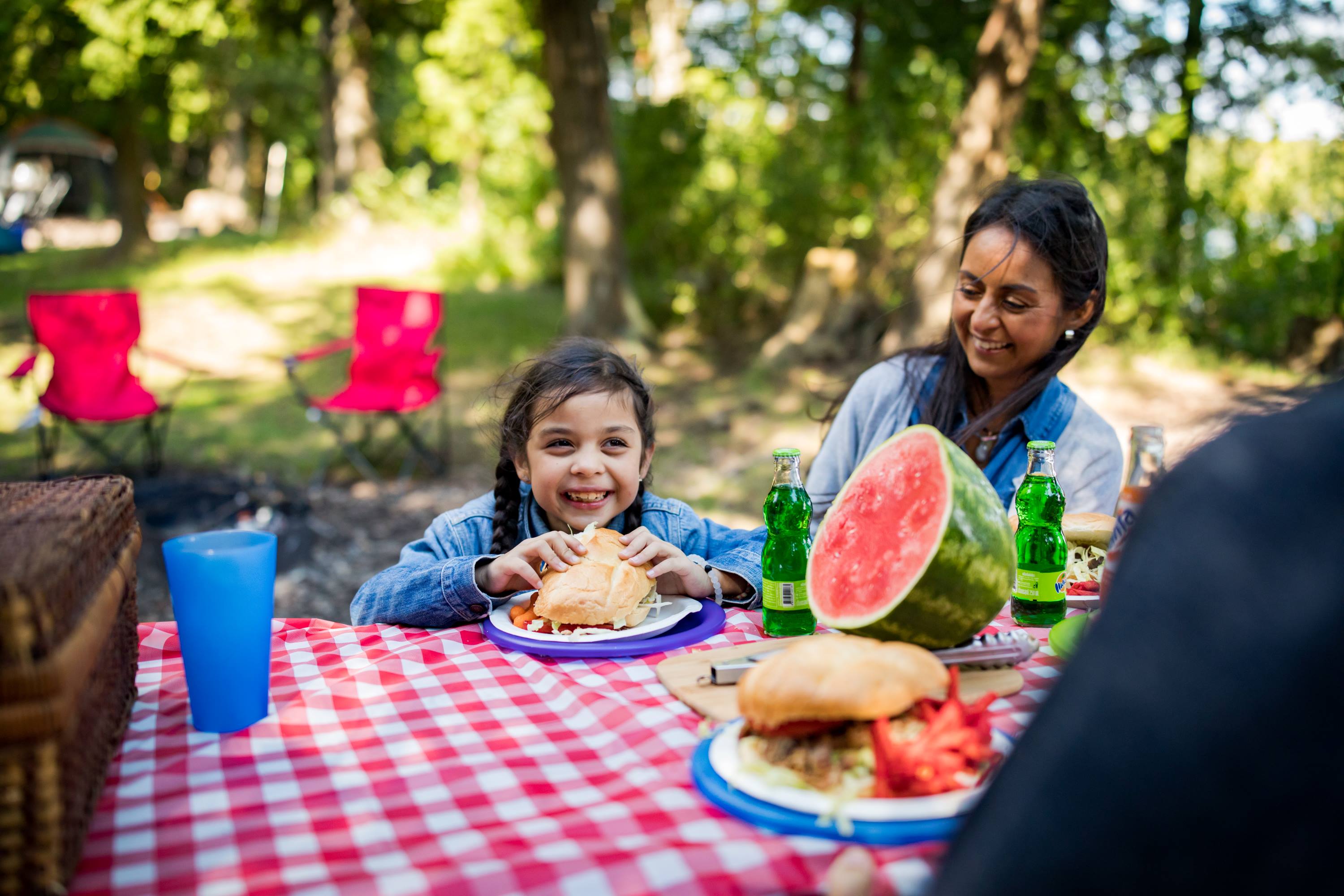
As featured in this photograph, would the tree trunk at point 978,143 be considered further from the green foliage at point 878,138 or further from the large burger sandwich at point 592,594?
the large burger sandwich at point 592,594

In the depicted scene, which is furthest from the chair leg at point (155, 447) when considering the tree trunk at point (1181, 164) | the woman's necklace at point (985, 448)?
the tree trunk at point (1181, 164)

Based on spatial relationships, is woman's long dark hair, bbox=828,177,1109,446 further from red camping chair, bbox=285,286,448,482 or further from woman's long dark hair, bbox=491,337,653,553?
red camping chair, bbox=285,286,448,482

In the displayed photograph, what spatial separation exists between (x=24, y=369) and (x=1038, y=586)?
7212 mm

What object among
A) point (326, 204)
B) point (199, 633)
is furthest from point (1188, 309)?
point (326, 204)

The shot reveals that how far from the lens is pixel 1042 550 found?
208 cm

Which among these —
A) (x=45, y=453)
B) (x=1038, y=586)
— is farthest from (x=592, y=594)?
(x=45, y=453)

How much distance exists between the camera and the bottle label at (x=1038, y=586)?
2061 millimetres

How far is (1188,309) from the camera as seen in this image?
36.1 ft

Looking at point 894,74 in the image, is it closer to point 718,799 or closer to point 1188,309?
point 1188,309

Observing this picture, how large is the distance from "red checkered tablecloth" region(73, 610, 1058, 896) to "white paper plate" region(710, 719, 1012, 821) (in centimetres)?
4

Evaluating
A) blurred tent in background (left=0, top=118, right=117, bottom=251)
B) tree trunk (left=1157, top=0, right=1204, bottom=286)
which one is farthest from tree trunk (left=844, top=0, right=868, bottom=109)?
blurred tent in background (left=0, top=118, right=117, bottom=251)

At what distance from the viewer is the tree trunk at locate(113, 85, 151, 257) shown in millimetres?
17703

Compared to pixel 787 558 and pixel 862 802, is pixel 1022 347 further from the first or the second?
pixel 862 802

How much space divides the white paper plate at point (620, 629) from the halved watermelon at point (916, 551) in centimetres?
34
